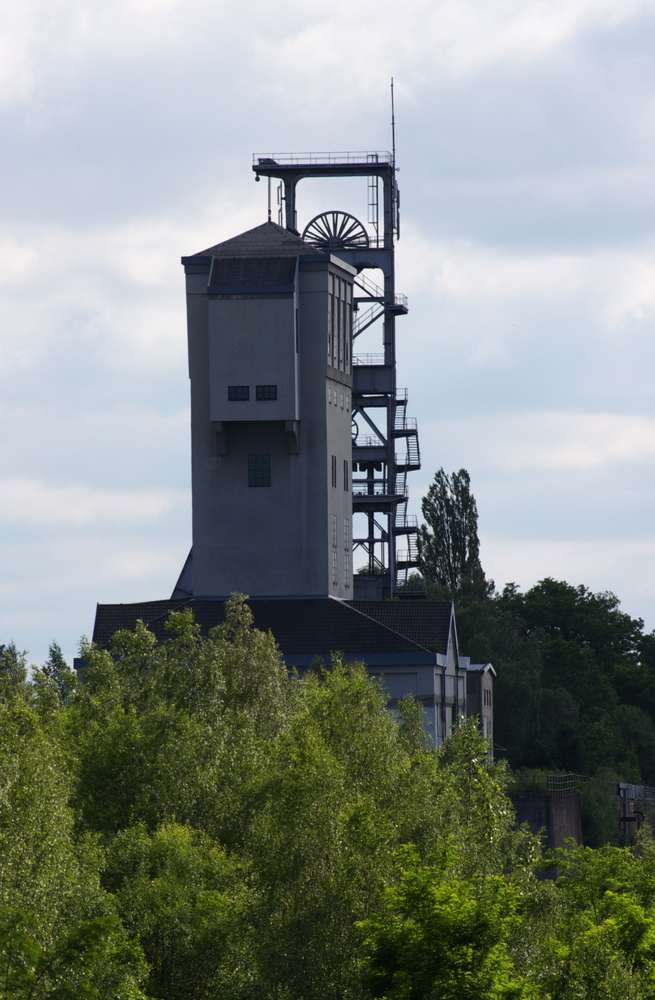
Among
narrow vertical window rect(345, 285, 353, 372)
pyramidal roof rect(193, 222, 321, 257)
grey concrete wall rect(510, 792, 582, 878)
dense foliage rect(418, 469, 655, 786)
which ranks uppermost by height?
pyramidal roof rect(193, 222, 321, 257)

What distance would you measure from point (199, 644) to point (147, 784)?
9.69m

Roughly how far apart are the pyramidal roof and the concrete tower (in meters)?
0.09

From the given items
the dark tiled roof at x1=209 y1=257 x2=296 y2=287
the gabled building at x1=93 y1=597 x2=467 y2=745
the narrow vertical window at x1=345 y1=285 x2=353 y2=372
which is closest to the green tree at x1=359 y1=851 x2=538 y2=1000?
the gabled building at x1=93 y1=597 x2=467 y2=745

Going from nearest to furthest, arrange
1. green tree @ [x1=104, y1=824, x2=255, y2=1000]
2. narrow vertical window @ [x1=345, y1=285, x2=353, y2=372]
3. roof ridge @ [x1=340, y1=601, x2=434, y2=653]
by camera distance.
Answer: green tree @ [x1=104, y1=824, x2=255, y2=1000]
roof ridge @ [x1=340, y1=601, x2=434, y2=653]
narrow vertical window @ [x1=345, y1=285, x2=353, y2=372]

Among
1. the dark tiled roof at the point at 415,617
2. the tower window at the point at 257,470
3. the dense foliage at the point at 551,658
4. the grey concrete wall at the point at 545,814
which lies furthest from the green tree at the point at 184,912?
the dense foliage at the point at 551,658

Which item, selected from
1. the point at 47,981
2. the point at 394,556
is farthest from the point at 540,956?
the point at 394,556

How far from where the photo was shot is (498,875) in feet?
125

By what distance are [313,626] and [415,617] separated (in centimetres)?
660

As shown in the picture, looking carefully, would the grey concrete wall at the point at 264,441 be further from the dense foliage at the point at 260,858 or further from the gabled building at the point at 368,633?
the dense foliage at the point at 260,858

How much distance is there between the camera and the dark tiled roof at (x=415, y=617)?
8219 cm

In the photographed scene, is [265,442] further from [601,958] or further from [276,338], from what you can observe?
[601,958]

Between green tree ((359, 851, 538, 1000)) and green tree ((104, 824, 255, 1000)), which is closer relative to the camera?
green tree ((359, 851, 538, 1000))

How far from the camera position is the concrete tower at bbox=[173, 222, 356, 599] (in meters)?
81.2

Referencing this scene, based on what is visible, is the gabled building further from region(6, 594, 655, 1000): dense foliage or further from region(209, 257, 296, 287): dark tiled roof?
region(6, 594, 655, 1000): dense foliage
